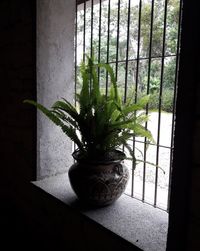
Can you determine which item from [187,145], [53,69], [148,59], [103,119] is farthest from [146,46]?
[187,145]

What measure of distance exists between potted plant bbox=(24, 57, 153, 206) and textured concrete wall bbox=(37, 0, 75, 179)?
39 cm

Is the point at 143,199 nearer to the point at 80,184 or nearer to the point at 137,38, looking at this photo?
the point at 80,184

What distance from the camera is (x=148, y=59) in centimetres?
126

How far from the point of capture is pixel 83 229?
1.22 m

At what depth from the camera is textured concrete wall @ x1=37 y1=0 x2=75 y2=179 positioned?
1.53 m

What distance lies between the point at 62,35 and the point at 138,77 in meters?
0.63

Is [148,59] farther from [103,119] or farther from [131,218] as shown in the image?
[131,218]

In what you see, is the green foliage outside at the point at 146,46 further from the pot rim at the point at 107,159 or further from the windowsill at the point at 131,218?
the windowsill at the point at 131,218

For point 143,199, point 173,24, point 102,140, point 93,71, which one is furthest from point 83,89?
point 143,199

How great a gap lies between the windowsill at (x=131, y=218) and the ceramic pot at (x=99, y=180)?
69 mm

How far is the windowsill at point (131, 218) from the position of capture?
1002 millimetres

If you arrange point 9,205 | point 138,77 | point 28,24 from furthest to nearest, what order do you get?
point 9,205 → point 28,24 → point 138,77

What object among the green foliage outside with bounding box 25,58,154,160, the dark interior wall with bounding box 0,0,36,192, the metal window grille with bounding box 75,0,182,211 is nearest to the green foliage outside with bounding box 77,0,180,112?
the metal window grille with bounding box 75,0,182,211

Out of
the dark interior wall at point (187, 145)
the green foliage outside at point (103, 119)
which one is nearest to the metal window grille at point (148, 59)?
the green foliage outside at point (103, 119)
